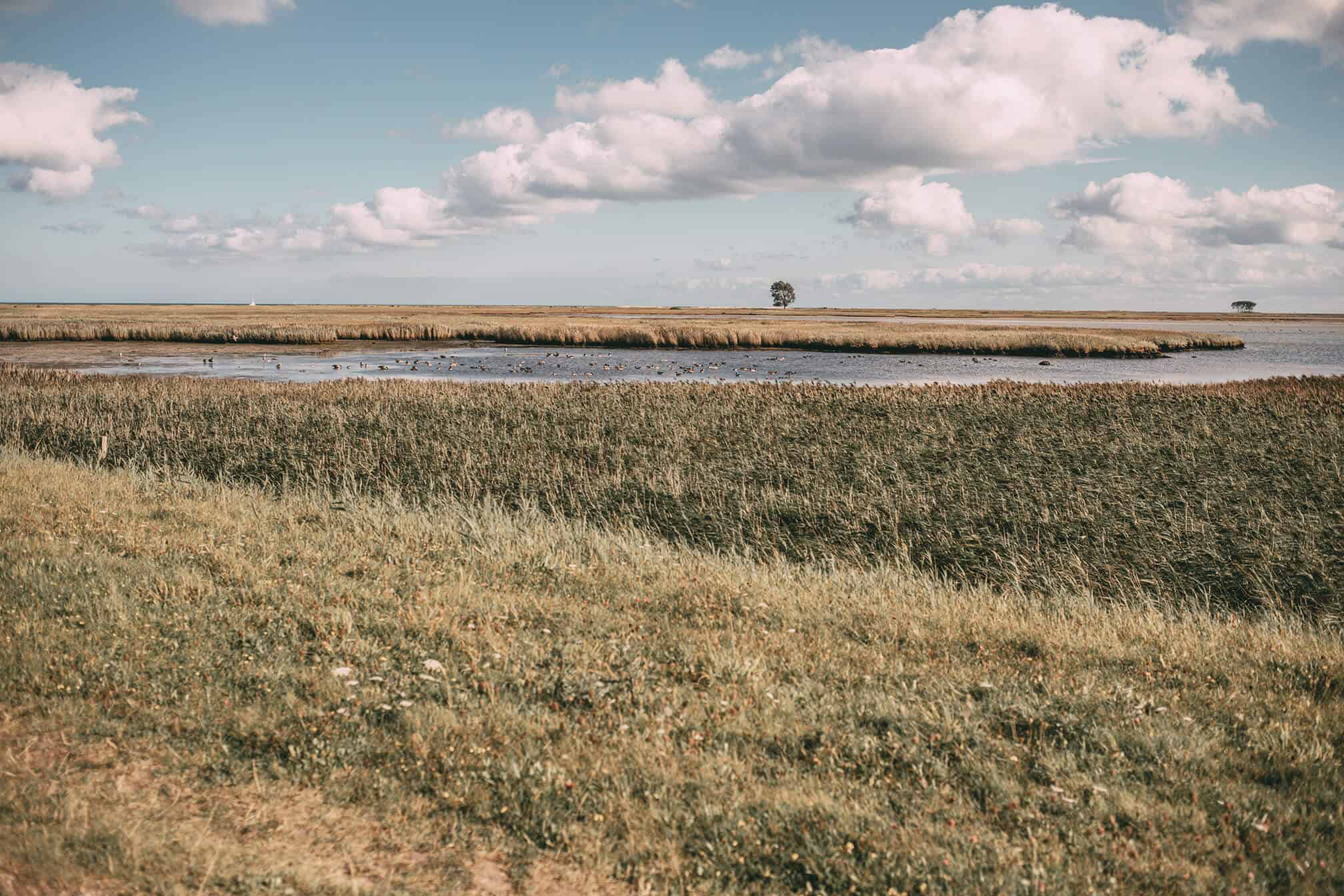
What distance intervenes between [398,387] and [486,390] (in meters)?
4.12

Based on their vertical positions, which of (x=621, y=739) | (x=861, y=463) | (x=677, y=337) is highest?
(x=677, y=337)

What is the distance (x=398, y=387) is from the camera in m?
38.2

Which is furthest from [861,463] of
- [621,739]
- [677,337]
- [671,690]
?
[677,337]

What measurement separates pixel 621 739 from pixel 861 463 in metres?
17.3

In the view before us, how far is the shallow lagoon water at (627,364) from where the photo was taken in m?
50.5

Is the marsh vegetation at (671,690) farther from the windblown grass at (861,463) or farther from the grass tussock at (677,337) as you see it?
the grass tussock at (677,337)

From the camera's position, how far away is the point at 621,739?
7113 mm

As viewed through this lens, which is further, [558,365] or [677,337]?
[677,337]

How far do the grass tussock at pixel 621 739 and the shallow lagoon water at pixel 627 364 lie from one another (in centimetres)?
3449

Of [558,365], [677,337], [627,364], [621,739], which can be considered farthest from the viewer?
[677,337]

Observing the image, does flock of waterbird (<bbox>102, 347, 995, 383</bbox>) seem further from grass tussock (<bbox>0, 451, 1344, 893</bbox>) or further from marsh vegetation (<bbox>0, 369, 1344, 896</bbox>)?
grass tussock (<bbox>0, 451, 1344, 893</bbox>)

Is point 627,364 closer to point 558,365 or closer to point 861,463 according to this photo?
point 558,365

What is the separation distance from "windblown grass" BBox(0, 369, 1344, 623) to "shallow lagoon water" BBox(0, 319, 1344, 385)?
40.6 ft

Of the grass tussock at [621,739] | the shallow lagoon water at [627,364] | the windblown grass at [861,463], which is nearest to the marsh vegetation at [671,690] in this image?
the grass tussock at [621,739]
